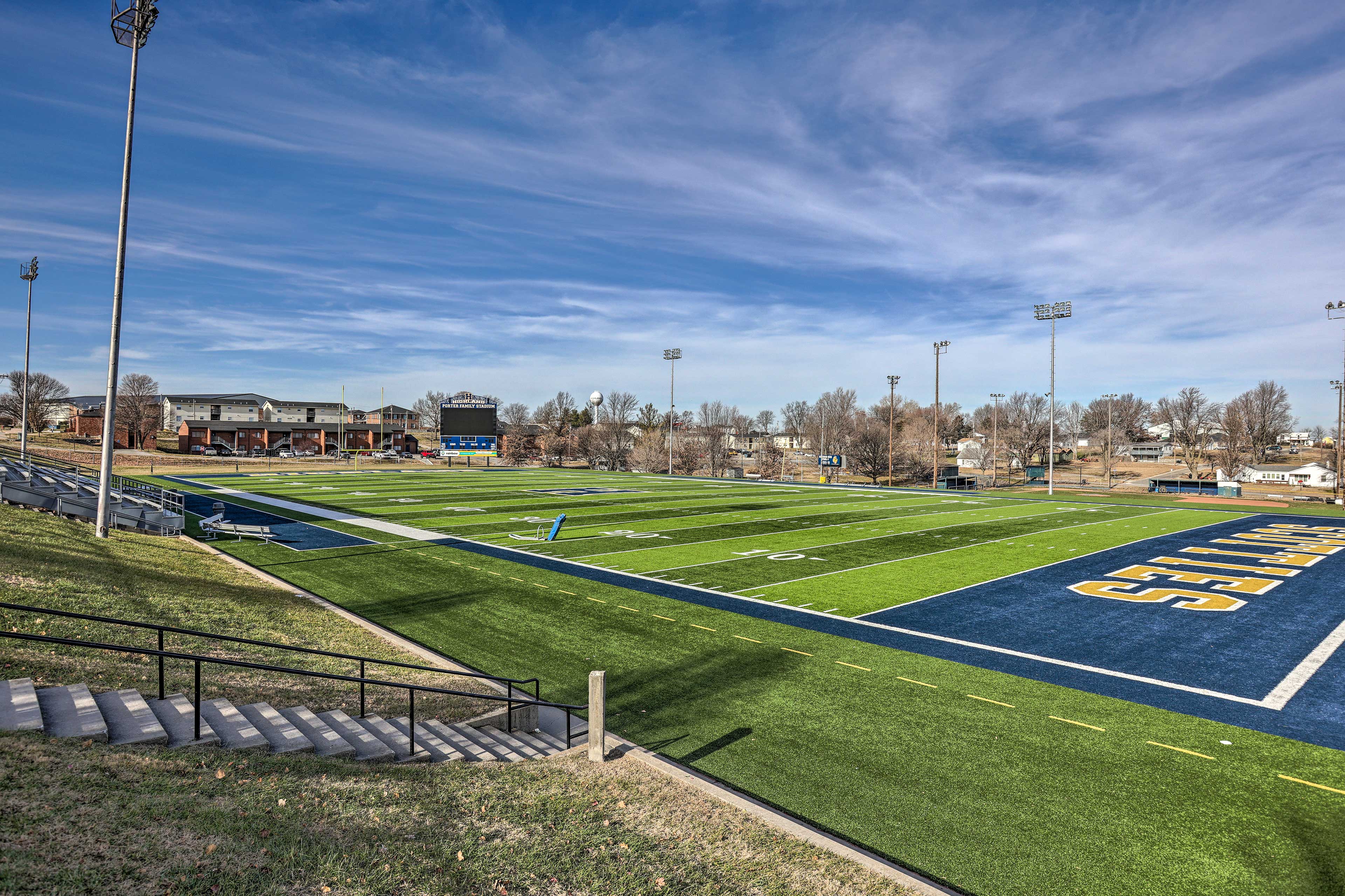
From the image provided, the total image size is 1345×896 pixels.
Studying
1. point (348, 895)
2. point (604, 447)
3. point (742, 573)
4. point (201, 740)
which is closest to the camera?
point (348, 895)

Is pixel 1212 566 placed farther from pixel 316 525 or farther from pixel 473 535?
pixel 316 525

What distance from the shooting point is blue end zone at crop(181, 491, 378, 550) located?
23438 millimetres

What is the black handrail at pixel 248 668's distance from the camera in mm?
5406

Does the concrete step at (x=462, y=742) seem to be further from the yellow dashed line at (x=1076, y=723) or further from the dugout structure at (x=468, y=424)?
the dugout structure at (x=468, y=424)

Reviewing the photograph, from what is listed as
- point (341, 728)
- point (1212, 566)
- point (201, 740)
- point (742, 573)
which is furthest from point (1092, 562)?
point (201, 740)

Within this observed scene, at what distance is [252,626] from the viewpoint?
11984 mm

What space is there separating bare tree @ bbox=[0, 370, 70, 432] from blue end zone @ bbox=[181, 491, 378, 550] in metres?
76.9

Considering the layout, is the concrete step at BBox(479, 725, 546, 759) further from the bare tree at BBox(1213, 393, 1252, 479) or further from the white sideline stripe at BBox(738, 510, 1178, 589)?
the bare tree at BBox(1213, 393, 1252, 479)

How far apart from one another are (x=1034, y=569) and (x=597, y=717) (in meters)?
17.6

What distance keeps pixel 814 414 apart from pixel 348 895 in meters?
151

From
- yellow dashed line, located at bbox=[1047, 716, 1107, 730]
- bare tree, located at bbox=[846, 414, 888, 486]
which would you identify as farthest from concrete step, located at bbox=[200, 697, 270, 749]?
bare tree, located at bbox=[846, 414, 888, 486]

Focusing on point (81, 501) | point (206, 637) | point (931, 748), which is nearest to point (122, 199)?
point (81, 501)

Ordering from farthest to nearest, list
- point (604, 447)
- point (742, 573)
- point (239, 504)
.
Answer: point (604, 447) < point (239, 504) < point (742, 573)

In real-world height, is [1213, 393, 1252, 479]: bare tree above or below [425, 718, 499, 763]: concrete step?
above
